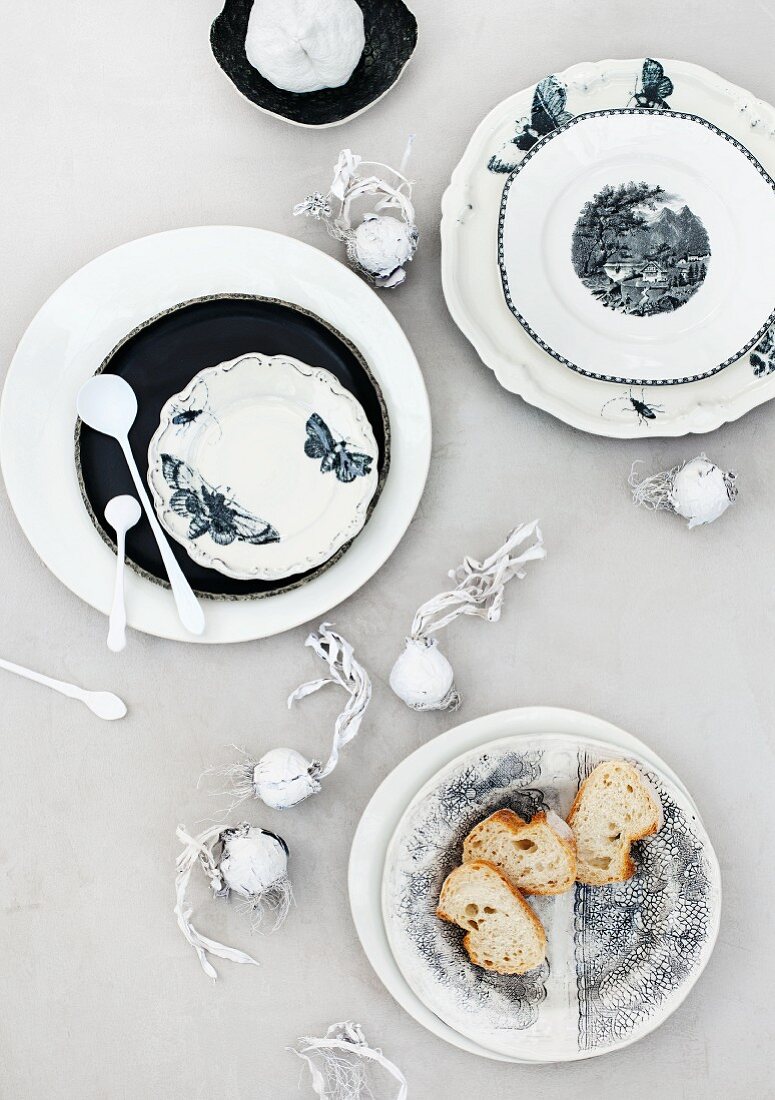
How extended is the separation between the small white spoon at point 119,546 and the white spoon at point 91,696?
8 cm

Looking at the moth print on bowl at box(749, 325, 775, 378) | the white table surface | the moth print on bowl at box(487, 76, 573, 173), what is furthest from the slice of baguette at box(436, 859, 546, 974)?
the moth print on bowl at box(487, 76, 573, 173)

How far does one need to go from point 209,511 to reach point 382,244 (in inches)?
11.8

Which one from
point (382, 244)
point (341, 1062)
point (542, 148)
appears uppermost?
point (542, 148)

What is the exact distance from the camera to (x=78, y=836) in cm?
88

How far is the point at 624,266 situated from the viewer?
879 mm

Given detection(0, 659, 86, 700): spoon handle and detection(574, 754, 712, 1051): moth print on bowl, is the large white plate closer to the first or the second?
detection(0, 659, 86, 700): spoon handle

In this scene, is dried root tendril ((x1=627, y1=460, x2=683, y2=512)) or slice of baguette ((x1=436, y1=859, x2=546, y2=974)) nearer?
slice of baguette ((x1=436, y1=859, x2=546, y2=974))

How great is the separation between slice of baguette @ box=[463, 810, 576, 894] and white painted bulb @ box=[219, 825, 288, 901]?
18 centimetres

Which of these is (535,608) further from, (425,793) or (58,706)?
(58,706)

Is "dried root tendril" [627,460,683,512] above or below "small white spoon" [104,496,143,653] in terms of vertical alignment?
above

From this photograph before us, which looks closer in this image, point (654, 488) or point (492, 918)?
point (492, 918)

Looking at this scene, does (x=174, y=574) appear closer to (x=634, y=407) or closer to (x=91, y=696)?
(x=91, y=696)

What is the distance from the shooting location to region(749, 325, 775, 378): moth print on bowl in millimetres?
879

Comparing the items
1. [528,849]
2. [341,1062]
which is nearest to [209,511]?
[528,849]
